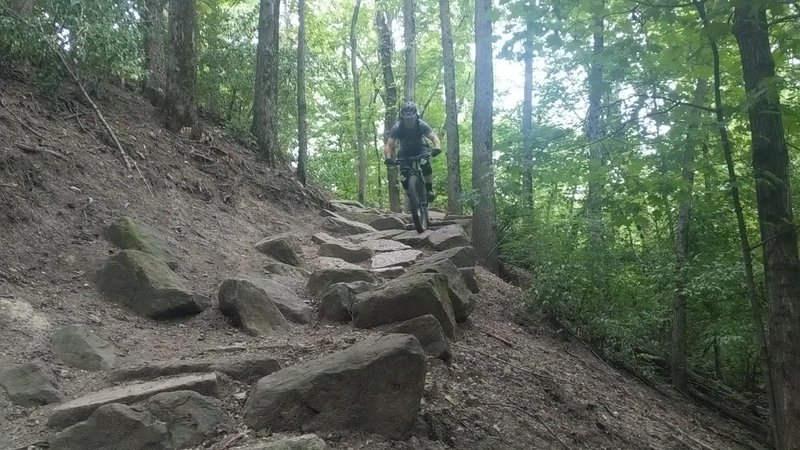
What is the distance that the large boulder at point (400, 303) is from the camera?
5.09 meters

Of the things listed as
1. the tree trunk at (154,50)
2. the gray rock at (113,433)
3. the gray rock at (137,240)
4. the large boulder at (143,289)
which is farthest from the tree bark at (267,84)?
the gray rock at (113,433)

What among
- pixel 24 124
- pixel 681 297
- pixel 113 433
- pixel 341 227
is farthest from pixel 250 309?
pixel 681 297

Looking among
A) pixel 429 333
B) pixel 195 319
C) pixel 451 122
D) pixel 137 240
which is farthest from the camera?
pixel 451 122

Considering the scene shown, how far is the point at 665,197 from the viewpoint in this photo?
482 cm

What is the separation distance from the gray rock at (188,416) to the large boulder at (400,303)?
70.0 inches

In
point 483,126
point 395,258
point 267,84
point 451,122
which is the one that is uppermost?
point 267,84

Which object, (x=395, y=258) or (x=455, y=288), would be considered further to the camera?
(x=395, y=258)

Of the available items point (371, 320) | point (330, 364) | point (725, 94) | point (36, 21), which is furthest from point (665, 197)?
point (36, 21)

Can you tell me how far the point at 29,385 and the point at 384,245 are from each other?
231 inches

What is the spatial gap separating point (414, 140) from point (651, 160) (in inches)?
185

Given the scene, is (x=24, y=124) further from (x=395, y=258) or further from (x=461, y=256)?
(x=461, y=256)

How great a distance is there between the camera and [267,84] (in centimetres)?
1139

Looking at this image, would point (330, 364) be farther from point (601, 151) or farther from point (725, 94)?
point (725, 94)

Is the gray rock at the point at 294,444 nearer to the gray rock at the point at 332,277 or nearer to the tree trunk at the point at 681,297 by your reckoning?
the gray rock at the point at 332,277
